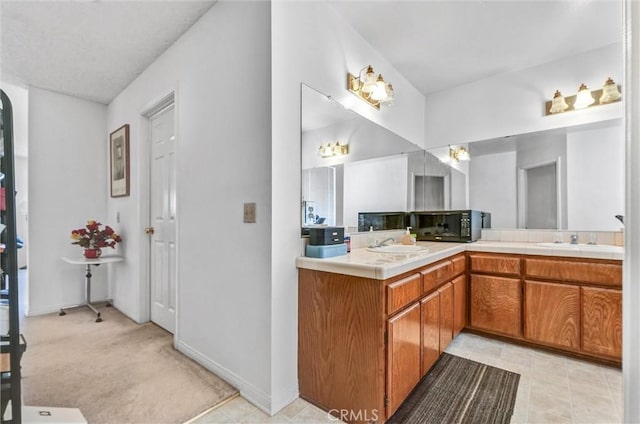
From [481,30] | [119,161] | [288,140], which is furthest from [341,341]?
[119,161]

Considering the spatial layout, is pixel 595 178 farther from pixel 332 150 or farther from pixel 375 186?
pixel 332 150

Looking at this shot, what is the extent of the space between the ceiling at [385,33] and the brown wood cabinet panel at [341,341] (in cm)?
194

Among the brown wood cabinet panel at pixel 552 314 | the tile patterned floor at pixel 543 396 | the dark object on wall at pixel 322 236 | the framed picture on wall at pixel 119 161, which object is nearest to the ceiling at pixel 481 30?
the dark object on wall at pixel 322 236

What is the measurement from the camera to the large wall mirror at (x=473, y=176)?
1981 mm

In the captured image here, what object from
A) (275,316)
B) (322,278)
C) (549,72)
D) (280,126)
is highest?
(549,72)

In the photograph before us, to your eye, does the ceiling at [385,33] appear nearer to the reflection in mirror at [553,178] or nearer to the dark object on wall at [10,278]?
the reflection in mirror at [553,178]

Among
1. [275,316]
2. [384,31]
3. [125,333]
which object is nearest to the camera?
[275,316]

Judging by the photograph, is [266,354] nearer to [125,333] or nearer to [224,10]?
[125,333]

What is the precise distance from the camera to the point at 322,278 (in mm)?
1623

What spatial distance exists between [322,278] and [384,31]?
6.66ft

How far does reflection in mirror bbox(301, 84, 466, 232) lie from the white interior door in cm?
142

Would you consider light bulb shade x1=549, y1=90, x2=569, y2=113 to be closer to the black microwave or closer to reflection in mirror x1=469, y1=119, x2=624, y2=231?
reflection in mirror x1=469, y1=119, x2=624, y2=231

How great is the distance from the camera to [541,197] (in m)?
2.70

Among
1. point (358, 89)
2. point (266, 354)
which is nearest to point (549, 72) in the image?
point (358, 89)
